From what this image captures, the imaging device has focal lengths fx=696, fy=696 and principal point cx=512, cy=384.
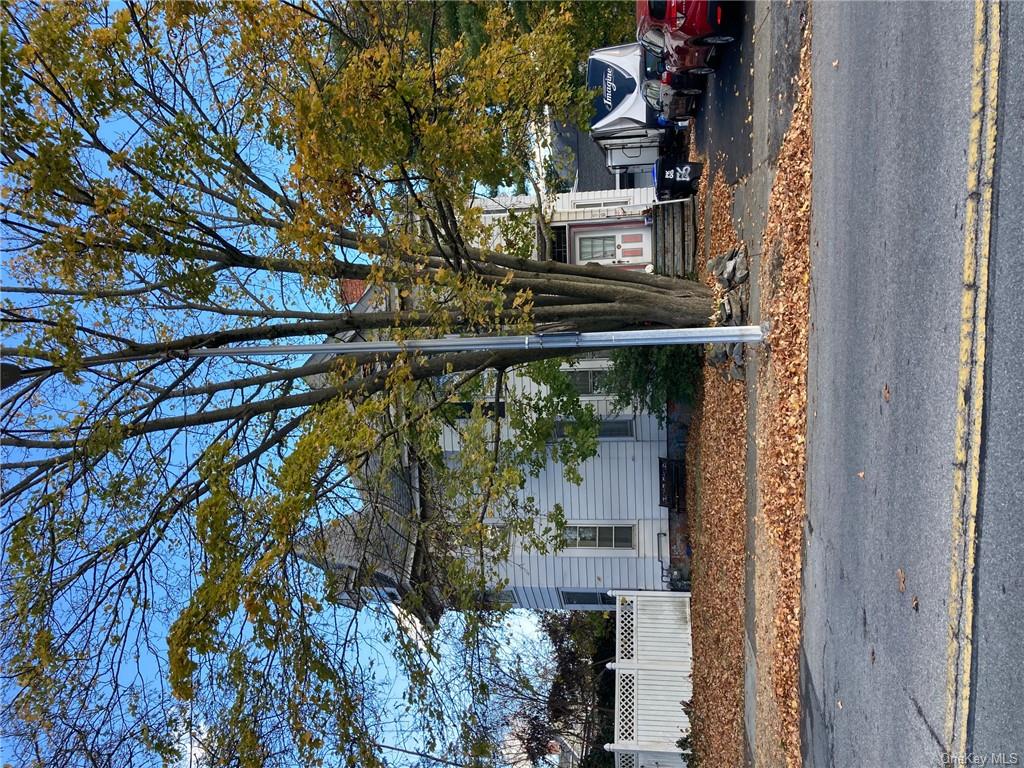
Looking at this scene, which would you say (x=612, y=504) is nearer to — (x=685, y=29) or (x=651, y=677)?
(x=651, y=677)

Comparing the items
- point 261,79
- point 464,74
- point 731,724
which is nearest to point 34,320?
point 261,79

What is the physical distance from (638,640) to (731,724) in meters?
6.19

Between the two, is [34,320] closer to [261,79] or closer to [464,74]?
[261,79]

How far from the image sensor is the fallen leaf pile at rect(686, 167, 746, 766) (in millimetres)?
11766

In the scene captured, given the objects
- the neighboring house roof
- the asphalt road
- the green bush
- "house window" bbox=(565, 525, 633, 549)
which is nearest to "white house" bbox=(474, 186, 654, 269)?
the neighboring house roof

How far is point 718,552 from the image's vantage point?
13672 mm

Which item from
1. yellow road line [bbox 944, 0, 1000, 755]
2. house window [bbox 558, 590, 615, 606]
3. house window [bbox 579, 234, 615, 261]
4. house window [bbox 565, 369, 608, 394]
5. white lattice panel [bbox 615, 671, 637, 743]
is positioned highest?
house window [bbox 579, 234, 615, 261]

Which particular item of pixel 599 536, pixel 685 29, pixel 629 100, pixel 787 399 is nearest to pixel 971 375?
pixel 787 399

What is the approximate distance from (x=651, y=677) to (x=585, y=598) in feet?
10.4

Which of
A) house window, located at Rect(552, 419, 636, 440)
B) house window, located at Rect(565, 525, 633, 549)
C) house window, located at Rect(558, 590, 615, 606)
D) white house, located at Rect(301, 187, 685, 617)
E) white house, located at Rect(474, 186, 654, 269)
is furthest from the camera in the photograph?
house window, located at Rect(558, 590, 615, 606)

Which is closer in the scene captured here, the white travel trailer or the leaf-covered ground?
the leaf-covered ground

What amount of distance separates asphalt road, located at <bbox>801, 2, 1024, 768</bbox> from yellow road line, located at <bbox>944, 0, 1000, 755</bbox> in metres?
0.06

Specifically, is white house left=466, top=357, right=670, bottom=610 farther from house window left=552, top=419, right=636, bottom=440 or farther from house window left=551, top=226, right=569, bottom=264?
house window left=551, top=226, right=569, bottom=264

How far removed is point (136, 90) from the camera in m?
9.00
